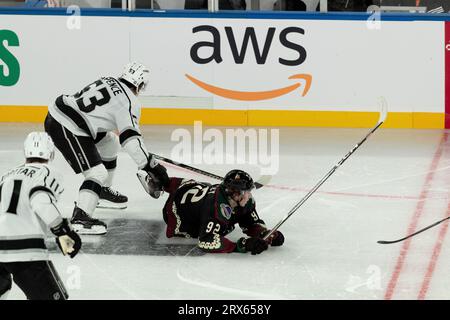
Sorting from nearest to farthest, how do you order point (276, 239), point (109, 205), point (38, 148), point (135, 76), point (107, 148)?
point (38, 148) < point (276, 239) < point (135, 76) < point (107, 148) < point (109, 205)

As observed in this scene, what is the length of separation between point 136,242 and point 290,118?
3.79 metres

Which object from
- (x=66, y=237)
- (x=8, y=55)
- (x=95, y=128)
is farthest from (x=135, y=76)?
(x=8, y=55)

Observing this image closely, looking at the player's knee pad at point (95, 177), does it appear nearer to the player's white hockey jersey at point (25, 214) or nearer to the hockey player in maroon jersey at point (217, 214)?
the hockey player in maroon jersey at point (217, 214)

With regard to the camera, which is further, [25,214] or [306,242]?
[306,242]

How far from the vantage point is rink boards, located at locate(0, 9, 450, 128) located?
9906 mm

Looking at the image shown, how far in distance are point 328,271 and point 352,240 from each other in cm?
66

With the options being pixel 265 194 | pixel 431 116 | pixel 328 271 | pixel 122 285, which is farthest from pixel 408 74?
pixel 122 285

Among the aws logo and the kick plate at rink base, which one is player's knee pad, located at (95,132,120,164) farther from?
the aws logo

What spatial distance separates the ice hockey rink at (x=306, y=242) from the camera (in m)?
5.69

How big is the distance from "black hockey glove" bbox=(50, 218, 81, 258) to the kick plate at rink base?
1.42 metres

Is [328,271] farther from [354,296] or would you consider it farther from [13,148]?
[13,148]

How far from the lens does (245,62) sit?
10016 mm

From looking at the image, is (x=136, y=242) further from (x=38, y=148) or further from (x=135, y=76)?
(x=38, y=148)

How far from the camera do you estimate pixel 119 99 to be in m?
6.64
